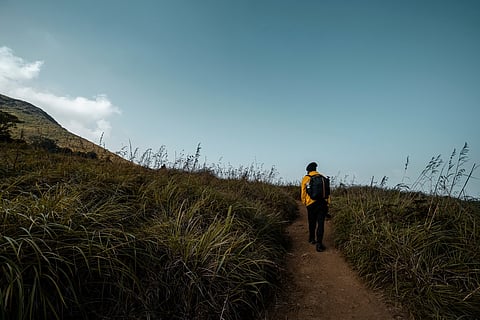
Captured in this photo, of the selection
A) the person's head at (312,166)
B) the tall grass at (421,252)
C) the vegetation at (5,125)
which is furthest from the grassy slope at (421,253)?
the vegetation at (5,125)

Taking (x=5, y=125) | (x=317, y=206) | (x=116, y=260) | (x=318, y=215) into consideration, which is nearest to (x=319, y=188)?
(x=317, y=206)

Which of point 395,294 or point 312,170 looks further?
point 312,170

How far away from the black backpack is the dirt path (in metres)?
1.15

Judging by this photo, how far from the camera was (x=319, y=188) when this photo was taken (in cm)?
554

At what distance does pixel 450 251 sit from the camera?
3.85 m

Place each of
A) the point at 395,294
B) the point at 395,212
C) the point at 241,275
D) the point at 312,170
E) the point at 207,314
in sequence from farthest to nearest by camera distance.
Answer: the point at 312,170 → the point at 395,212 → the point at 395,294 → the point at 241,275 → the point at 207,314

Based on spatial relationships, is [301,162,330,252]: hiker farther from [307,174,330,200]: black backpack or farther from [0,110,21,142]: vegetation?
[0,110,21,142]: vegetation

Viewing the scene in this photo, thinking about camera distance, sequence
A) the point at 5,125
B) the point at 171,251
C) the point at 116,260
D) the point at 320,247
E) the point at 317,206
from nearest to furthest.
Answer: the point at 116,260 → the point at 171,251 → the point at 320,247 → the point at 317,206 → the point at 5,125

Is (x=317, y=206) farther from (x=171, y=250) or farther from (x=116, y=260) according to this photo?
(x=116, y=260)

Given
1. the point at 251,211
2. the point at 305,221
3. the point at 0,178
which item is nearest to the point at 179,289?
the point at 251,211

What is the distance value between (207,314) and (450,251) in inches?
148

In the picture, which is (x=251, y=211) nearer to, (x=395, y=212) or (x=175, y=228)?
(x=175, y=228)

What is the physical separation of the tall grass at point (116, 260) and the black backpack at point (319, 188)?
184 centimetres

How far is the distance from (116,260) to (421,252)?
4.01 m
